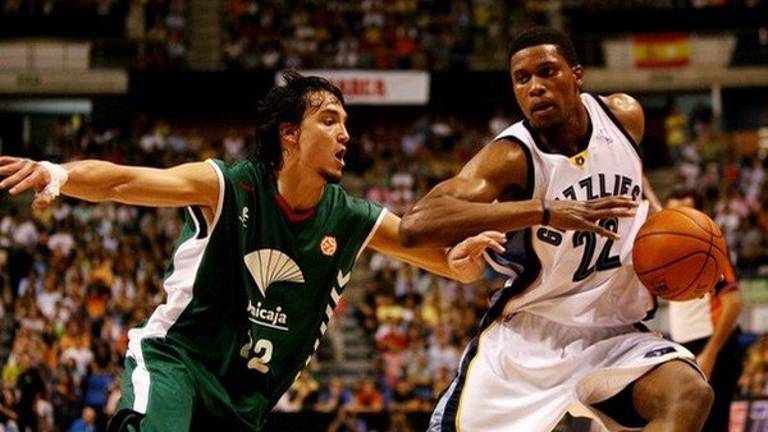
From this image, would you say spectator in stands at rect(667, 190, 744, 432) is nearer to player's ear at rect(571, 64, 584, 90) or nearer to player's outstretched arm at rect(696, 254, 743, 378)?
player's outstretched arm at rect(696, 254, 743, 378)

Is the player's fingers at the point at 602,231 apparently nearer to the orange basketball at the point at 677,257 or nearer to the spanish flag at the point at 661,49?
the orange basketball at the point at 677,257

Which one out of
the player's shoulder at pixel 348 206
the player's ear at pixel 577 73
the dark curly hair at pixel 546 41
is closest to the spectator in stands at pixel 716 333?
the player's ear at pixel 577 73

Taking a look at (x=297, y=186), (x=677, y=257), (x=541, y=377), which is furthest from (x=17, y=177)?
(x=677, y=257)

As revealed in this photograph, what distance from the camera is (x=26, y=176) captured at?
4125 mm

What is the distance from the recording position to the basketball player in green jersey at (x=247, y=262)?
4.48 metres

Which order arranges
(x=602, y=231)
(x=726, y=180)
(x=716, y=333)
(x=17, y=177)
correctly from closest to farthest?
(x=17, y=177)
(x=602, y=231)
(x=716, y=333)
(x=726, y=180)

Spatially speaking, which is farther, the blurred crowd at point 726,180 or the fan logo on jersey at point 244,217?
the blurred crowd at point 726,180

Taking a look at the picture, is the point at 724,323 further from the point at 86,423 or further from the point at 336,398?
the point at 336,398

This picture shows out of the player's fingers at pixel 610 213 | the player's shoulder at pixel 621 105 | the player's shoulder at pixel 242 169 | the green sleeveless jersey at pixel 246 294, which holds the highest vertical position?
the player's shoulder at pixel 621 105

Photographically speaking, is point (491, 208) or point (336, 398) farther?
point (336, 398)

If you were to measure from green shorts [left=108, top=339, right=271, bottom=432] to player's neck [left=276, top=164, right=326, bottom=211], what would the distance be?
2.78 ft

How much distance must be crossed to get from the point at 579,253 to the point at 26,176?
2.20 m

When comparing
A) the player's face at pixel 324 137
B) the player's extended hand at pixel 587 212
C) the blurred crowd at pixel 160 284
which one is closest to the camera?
the player's extended hand at pixel 587 212

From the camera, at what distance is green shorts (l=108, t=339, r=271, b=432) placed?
432 centimetres
